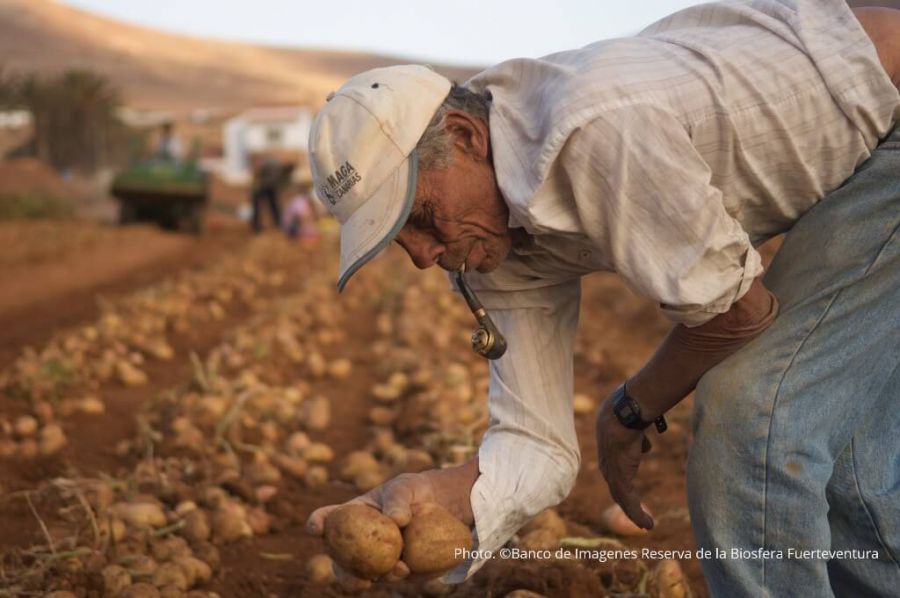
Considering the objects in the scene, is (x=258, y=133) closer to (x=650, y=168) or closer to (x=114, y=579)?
(x=114, y=579)

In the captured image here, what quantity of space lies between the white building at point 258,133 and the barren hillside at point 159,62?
13.0ft

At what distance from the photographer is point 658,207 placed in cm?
155

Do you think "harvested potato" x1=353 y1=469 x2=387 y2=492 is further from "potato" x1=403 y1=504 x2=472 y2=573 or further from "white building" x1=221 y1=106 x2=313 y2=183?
"white building" x1=221 y1=106 x2=313 y2=183

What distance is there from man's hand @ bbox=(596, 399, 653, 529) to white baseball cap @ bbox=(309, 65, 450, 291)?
0.59m

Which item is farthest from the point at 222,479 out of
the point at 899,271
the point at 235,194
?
the point at 235,194

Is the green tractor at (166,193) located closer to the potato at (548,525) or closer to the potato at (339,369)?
the potato at (339,369)

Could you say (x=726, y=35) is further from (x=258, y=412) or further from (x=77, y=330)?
(x=77, y=330)

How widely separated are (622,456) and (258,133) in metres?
34.1

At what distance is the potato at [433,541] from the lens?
68.9 inches

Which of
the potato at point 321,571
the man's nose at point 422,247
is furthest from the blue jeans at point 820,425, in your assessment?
the potato at point 321,571

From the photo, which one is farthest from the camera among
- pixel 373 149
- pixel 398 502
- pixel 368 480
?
pixel 368 480

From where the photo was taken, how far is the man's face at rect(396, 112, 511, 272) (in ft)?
5.74

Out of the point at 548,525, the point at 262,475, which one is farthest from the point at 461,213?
the point at 262,475

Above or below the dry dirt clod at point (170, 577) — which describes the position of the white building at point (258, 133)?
below
